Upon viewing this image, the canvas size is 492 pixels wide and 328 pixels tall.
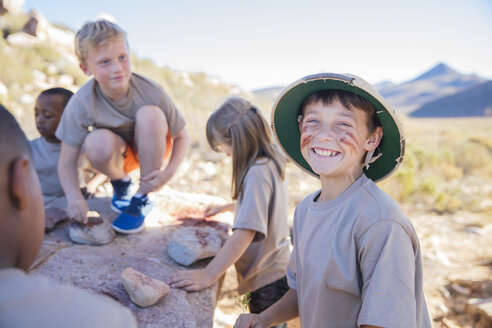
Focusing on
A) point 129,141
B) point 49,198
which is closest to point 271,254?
point 129,141

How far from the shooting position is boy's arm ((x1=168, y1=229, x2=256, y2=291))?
207 cm

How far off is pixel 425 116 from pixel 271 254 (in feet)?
187

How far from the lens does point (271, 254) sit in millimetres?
2367

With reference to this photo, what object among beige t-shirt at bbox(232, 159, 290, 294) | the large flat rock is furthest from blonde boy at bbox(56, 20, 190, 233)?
beige t-shirt at bbox(232, 159, 290, 294)

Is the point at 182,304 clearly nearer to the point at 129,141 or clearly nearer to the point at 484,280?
the point at 129,141

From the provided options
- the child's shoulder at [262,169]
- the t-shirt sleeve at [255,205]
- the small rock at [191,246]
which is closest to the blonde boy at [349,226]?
the t-shirt sleeve at [255,205]

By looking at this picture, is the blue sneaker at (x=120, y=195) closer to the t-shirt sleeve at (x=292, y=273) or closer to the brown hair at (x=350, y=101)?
the t-shirt sleeve at (x=292, y=273)

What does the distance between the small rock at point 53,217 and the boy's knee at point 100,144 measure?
452 millimetres

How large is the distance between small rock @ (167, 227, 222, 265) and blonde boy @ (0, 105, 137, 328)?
1.46 metres

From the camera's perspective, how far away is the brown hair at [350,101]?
1.53m

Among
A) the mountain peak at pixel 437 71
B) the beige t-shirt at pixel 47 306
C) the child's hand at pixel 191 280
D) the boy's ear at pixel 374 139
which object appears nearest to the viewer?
the beige t-shirt at pixel 47 306

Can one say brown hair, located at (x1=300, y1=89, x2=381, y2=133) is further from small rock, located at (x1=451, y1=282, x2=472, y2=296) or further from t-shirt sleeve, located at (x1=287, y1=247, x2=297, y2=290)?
small rock, located at (x1=451, y1=282, x2=472, y2=296)

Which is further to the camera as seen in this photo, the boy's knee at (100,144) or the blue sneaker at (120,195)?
the blue sneaker at (120,195)

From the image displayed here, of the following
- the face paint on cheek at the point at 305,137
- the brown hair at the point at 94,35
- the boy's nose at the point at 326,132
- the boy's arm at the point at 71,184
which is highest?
the brown hair at the point at 94,35
